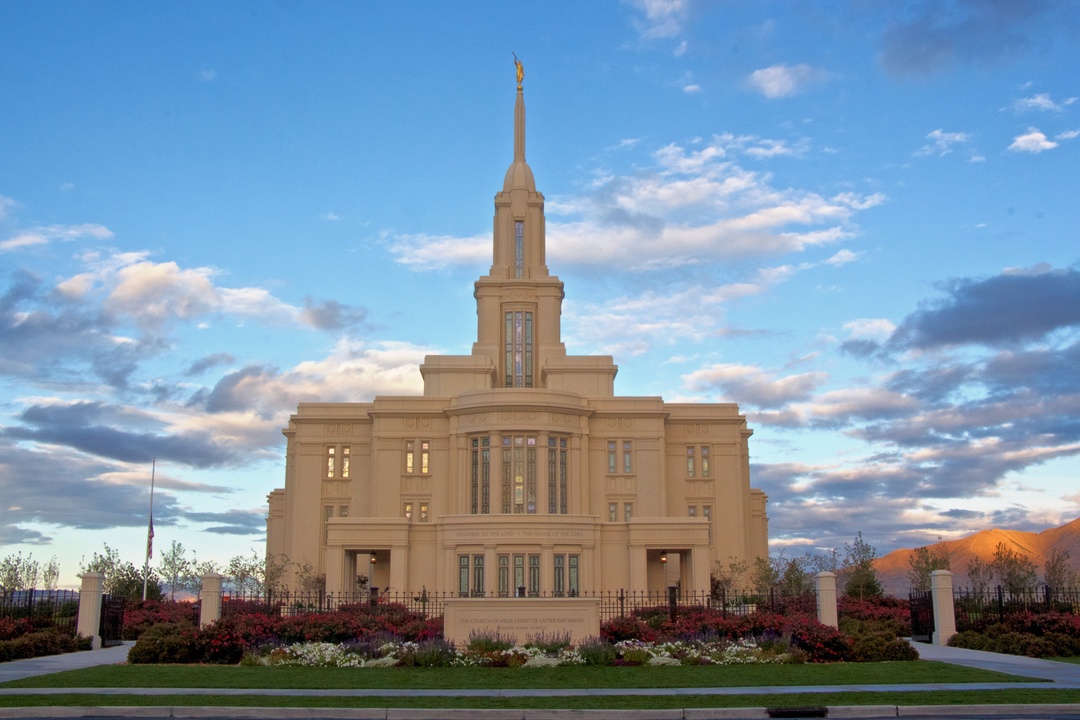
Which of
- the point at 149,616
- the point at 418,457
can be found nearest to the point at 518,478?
the point at 418,457

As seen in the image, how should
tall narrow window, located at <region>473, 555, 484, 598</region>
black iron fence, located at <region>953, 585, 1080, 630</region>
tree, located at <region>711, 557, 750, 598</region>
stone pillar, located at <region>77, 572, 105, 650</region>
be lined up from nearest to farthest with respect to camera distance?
stone pillar, located at <region>77, 572, 105, 650</region> → black iron fence, located at <region>953, 585, 1080, 630</region> → tall narrow window, located at <region>473, 555, 484, 598</region> → tree, located at <region>711, 557, 750, 598</region>

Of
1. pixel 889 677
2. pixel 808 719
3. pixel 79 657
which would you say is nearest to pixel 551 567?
pixel 79 657

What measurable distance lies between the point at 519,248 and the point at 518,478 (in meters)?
20.1

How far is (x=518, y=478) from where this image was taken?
5397cm

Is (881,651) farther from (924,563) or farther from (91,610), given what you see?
(924,563)

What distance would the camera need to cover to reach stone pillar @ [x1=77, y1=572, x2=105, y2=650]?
29.9 m

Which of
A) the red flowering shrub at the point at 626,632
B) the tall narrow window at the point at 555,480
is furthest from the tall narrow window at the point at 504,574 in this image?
the red flowering shrub at the point at 626,632

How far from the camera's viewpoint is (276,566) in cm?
5553

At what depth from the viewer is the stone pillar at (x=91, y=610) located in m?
29.9

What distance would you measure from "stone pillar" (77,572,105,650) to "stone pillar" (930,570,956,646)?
956 inches

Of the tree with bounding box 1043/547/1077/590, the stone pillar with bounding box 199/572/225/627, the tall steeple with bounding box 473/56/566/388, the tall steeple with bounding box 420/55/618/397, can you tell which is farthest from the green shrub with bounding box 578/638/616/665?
the tall steeple with bounding box 473/56/566/388

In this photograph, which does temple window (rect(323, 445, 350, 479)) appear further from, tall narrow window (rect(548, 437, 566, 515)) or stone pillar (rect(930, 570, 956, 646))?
stone pillar (rect(930, 570, 956, 646))

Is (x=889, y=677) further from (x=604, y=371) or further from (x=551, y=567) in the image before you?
(x=604, y=371)

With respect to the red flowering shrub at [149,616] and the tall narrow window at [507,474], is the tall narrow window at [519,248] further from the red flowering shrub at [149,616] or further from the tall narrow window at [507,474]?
the red flowering shrub at [149,616]
